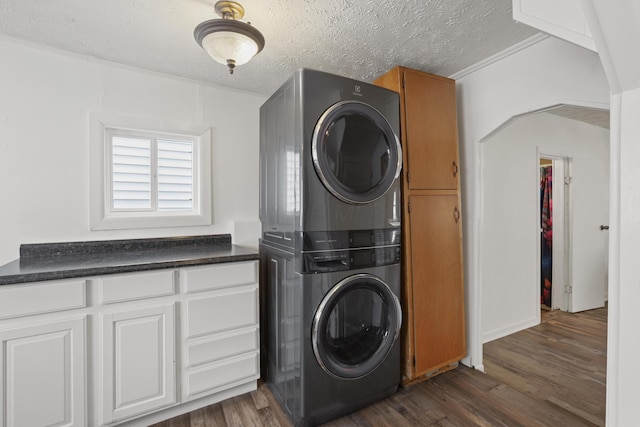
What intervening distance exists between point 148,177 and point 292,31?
1.50 meters

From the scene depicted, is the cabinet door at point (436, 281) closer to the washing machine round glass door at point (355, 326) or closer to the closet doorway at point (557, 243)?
the washing machine round glass door at point (355, 326)

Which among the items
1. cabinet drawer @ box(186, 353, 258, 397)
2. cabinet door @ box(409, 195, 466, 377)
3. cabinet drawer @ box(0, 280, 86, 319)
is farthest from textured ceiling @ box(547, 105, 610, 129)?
cabinet drawer @ box(0, 280, 86, 319)

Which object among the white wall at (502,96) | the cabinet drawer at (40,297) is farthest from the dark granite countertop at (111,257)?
the white wall at (502,96)

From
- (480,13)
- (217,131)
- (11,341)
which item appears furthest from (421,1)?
(11,341)

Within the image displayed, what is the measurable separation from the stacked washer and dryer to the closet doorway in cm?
270

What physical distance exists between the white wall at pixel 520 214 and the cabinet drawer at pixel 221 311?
2.02m

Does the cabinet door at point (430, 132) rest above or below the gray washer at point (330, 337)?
above

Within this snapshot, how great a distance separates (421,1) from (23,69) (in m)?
2.44

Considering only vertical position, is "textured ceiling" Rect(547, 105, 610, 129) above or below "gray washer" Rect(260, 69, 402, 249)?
above

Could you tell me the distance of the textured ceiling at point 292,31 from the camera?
5.10ft

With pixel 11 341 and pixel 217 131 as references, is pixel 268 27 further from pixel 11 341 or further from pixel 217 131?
pixel 11 341

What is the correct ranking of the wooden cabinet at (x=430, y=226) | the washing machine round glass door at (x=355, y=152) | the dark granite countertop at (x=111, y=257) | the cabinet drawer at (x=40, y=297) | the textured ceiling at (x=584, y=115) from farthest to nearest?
the textured ceiling at (x=584, y=115), the wooden cabinet at (x=430, y=226), the washing machine round glass door at (x=355, y=152), the dark granite countertop at (x=111, y=257), the cabinet drawer at (x=40, y=297)

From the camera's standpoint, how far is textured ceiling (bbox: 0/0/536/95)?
1.55 m

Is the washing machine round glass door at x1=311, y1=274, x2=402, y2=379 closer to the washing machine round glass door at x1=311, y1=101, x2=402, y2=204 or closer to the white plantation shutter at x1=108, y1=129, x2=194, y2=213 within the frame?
the washing machine round glass door at x1=311, y1=101, x2=402, y2=204
